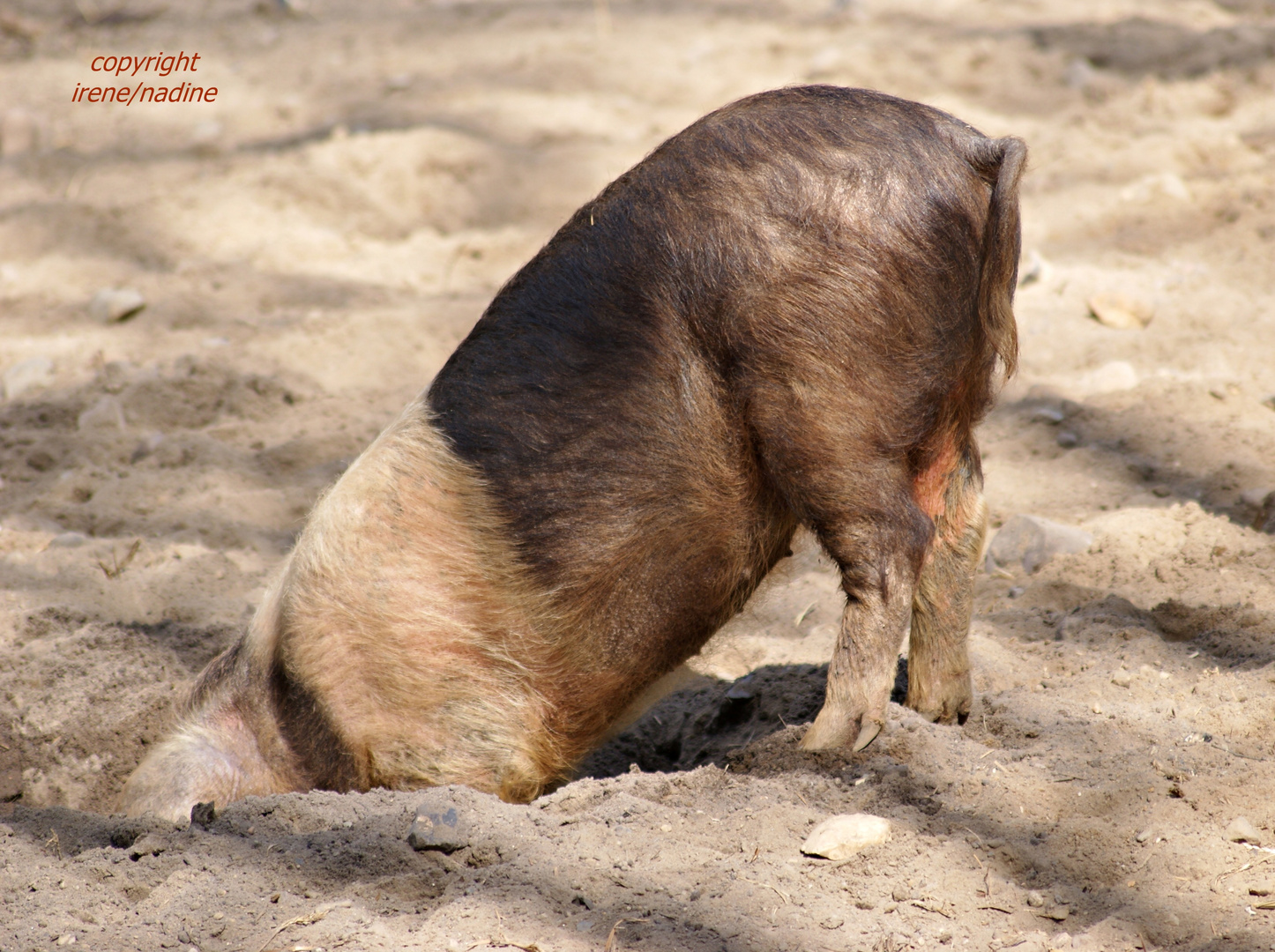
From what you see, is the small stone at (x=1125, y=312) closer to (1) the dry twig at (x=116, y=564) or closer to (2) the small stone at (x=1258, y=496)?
(2) the small stone at (x=1258, y=496)

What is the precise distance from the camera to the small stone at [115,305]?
17.2 ft

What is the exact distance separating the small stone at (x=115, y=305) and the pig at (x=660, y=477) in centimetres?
272

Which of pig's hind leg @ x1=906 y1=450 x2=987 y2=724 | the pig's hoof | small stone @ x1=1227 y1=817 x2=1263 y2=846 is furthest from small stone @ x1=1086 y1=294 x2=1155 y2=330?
small stone @ x1=1227 y1=817 x2=1263 y2=846

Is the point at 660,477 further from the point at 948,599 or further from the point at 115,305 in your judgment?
the point at 115,305

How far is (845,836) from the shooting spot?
219 centimetres

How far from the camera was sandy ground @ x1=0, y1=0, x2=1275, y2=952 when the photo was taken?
2.11 metres

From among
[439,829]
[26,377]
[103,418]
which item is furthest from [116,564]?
[439,829]

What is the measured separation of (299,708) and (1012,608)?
201cm

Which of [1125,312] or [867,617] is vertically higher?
[1125,312]

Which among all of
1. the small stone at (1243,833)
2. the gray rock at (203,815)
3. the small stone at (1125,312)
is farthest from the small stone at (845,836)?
the small stone at (1125,312)

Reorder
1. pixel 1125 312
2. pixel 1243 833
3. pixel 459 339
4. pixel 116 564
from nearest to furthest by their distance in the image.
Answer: pixel 1243 833 → pixel 116 564 → pixel 1125 312 → pixel 459 339

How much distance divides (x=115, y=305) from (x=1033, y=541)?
4.07 m

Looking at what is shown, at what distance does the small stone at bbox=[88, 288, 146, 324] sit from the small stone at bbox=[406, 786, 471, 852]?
3.73 m

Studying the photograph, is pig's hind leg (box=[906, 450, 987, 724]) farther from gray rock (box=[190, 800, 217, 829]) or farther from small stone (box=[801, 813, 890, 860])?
gray rock (box=[190, 800, 217, 829])
